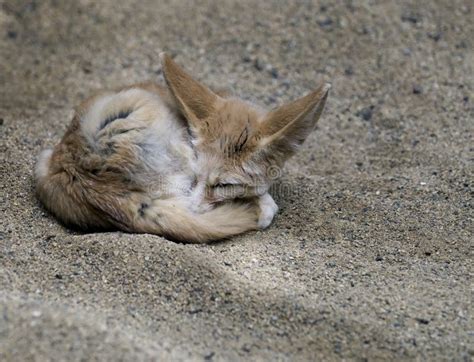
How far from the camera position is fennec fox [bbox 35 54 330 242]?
3.84m

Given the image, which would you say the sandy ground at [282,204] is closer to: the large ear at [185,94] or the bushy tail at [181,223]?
the bushy tail at [181,223]

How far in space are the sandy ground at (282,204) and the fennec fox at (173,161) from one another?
5.4 inches

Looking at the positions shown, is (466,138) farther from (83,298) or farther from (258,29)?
(83,298)

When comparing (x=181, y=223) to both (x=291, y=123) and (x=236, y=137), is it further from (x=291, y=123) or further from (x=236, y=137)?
(x=291, y=123)

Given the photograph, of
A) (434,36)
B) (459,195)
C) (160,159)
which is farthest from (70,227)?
(434,36)

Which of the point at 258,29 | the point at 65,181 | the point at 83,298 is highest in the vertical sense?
the point at 258,29

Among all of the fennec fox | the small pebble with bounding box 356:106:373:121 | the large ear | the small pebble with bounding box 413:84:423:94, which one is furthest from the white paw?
the small pebble with bounding box 413:84:423:94

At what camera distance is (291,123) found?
3842 mm

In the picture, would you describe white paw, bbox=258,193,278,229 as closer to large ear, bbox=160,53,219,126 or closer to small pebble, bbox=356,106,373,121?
large ear, bbox=160,53,219,126

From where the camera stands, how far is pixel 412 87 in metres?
5.88

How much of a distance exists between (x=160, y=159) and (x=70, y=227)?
2.19 ft

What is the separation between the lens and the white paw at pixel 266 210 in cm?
416

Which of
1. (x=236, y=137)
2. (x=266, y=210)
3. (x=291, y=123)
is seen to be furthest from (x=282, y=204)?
(x=291, y=123)

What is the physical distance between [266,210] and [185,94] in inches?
33.1
